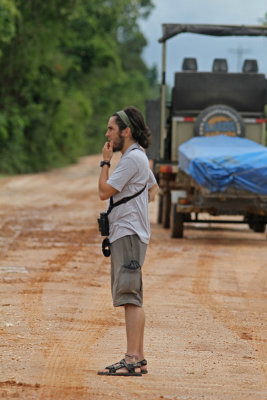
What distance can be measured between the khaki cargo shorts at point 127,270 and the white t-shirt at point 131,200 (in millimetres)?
54

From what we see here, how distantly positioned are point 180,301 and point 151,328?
4.78ft

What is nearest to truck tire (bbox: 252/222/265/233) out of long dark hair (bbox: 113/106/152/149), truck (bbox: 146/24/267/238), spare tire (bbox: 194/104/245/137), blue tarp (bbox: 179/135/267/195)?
truck (bbox: 146/24/267/238)

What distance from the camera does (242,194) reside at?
43.8 feet

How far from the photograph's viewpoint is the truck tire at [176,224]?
48.9 ft

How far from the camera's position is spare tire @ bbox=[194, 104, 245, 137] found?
15.9 metres

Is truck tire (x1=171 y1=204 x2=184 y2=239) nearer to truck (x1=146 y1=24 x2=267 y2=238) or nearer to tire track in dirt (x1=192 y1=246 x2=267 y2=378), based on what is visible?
truck (x1=146 y1=24 x2=267 y2=238)

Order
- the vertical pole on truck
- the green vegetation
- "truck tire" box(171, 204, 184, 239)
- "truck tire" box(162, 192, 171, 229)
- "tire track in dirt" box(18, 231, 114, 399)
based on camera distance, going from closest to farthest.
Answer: "tire track in dirt" box(18, 231, 114, 399) → "truck tire" box(171, 204, 184, 239) → the vertical pole on truck → "truck tire" box(162, 192, 171, 229) → the green vegetation

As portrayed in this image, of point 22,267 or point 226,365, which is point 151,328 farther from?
point 22,267

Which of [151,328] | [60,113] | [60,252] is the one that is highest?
[151,328]

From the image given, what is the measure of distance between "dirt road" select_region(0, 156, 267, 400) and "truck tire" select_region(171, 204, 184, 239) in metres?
0.16

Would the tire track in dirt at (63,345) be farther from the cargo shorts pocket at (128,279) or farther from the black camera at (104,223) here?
the black camera at (104,223)

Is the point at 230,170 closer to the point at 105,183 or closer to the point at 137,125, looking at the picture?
the point at 137,125

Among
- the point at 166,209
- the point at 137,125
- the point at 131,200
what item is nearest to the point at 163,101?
the point at 166,209

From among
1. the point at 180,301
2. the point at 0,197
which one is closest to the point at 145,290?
the point at 180,301
